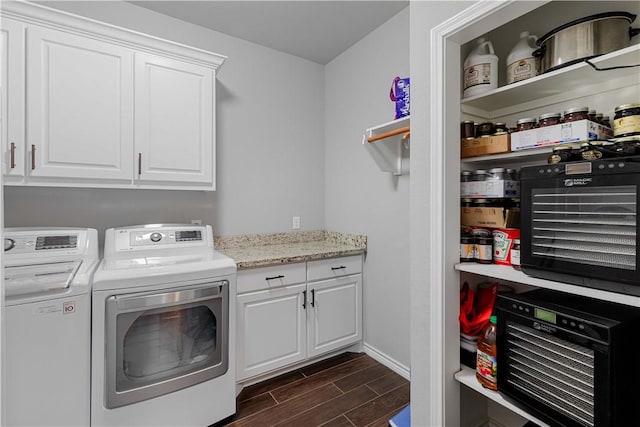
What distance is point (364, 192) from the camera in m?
2.53

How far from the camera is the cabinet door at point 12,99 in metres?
1.51

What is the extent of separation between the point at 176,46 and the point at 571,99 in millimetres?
2159

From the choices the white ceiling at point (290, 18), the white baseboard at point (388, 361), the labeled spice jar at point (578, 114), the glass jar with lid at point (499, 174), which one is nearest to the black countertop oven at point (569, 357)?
the glass jar with lid at point (499, 174)

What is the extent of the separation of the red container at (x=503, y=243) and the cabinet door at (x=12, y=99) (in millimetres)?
2347

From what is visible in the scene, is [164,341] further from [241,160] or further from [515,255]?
[515,255]

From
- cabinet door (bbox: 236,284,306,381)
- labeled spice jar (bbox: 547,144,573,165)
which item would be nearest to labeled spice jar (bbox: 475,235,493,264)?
labeled spice jar (bbox: 547,144,573,165)

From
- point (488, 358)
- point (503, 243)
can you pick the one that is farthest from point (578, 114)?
point (488, 358)

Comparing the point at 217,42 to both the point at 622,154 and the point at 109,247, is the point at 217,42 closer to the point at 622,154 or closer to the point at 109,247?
the point at 109,247

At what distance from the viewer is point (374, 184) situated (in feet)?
7.97

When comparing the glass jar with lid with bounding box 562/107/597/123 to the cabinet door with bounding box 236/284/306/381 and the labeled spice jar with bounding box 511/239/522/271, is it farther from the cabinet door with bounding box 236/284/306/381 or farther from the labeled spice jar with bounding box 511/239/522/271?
the cabinet door with bounding box 236/284/306/381

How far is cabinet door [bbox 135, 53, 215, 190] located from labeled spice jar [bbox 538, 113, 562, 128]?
6.14 ft

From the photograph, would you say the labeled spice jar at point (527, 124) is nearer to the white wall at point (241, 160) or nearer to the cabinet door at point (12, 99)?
the white wall at point (241, 160)

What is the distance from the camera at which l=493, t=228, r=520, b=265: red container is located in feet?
3.90

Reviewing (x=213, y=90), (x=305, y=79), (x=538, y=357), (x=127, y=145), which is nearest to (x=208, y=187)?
(x=127, y=145)
